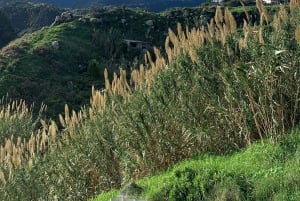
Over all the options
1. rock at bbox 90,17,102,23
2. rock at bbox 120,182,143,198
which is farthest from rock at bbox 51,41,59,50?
rock at bbox 120,182,143,198

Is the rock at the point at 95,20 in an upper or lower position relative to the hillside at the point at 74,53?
upper

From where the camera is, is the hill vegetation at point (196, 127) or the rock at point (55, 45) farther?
the rock at point (55, 45)

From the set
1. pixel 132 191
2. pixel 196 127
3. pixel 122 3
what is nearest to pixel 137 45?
pixel 196 127

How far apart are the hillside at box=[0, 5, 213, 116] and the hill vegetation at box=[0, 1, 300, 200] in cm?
1819

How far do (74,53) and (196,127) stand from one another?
33.8 m

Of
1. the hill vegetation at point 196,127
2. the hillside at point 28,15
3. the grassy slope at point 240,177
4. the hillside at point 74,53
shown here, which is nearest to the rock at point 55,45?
the hillside at point 74,53

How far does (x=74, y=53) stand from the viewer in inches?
1569

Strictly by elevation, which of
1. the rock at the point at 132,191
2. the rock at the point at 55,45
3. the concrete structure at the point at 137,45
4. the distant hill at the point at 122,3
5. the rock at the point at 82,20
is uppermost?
the rock at the point at 132,191

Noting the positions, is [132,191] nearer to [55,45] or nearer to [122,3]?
[55,45]

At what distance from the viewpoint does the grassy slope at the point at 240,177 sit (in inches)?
201

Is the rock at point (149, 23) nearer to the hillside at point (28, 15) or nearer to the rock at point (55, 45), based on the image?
the rock at point (55, 45)

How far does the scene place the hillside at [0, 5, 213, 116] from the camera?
100ft

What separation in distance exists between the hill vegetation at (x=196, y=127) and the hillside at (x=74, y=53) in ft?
59.7

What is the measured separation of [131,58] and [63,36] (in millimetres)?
5758
